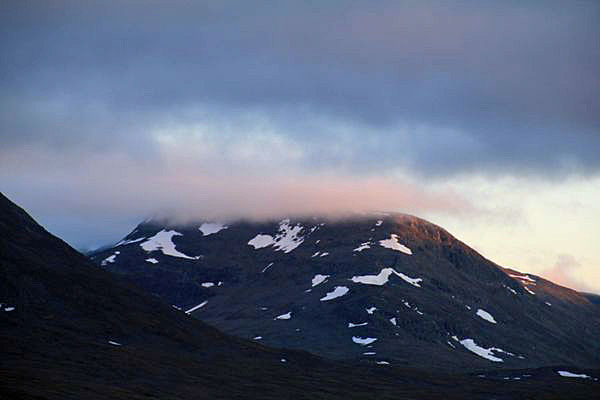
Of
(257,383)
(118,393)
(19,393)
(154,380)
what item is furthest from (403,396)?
(19,393)

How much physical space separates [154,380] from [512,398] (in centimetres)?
7659

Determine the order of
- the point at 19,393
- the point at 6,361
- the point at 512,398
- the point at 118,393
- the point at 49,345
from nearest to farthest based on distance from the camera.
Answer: the point at 19,393, the point at 118,393, the point at 6,361, the point at 49,345, the point at 512,398

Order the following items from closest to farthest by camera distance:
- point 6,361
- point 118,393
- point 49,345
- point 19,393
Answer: point 19,393 < point 118,393 < point 6,361 < point 49,345

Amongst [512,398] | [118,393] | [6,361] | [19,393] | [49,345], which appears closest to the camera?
[19,393]

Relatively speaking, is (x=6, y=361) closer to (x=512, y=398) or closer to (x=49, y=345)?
(x=49, y=345)

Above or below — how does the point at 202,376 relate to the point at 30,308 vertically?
below

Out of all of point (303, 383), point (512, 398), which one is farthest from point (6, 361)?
point (512, 398)

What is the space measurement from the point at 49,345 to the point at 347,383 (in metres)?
60.3

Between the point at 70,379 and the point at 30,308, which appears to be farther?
the point at 30,308

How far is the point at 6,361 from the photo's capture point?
6107 inches

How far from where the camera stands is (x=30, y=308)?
198m

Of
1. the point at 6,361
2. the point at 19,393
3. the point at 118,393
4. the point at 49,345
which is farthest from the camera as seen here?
the point at 49,345

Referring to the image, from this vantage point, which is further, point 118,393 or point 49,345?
point 49,345

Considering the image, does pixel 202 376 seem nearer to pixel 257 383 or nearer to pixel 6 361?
pixel 257 383
